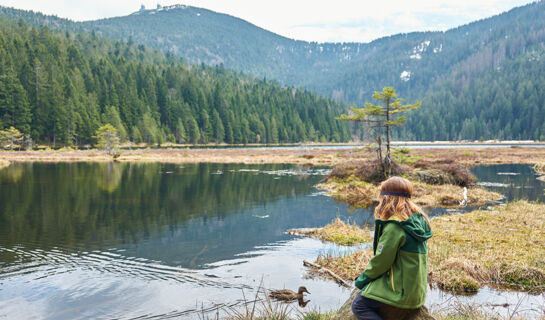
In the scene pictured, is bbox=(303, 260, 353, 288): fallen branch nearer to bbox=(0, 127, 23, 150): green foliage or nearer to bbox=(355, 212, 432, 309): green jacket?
bbox=(355, 212, 432, 309): green jacket

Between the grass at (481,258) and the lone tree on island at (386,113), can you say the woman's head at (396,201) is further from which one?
the lone tree on island at (386,113)

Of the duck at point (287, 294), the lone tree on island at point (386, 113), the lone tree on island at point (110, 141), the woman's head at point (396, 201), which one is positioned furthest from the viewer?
the lone tree on island at point (110, 141)

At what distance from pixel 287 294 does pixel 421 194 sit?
60.6ft

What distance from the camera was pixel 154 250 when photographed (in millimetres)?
14156

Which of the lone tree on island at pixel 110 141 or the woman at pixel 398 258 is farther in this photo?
the lone tree on island at pixel 110 141

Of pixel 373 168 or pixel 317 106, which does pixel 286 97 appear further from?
pixel 373 168

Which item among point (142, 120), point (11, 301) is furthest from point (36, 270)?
point (142, 120)

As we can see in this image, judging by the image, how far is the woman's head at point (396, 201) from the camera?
4469 millimetres

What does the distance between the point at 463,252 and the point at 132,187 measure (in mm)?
26266

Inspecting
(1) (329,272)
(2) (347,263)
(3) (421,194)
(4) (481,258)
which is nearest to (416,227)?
(1) (329,272)

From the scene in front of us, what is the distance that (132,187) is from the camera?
31.8 m

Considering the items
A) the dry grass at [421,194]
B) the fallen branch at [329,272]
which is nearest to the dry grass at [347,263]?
the fallen branch at [329,272]

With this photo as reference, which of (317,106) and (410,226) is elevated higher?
(317,106)

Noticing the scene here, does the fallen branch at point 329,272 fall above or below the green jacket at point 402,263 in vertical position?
below
